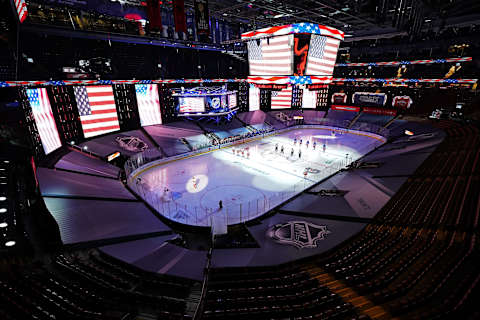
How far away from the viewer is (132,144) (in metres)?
21.5

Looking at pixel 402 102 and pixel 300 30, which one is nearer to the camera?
pixel 300 30

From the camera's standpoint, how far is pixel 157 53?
24.5 meters

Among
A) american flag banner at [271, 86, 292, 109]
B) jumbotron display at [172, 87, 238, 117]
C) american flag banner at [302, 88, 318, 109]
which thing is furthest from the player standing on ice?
american flag banner at [302, 88, 318, 109]

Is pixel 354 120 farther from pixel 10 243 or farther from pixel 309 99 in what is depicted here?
pixel 10 243

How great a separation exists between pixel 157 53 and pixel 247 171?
1648 centimetres

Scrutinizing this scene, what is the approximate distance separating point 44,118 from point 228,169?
46.6 ft

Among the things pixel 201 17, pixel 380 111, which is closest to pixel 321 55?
pixel 201 17

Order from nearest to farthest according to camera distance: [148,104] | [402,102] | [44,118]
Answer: [44,118] < [148,104] < [402,102]

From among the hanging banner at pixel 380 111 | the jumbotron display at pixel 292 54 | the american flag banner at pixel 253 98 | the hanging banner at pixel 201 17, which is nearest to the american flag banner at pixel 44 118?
the hanging banner at pixel 201 17

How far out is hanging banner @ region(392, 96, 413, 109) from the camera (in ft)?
99.2

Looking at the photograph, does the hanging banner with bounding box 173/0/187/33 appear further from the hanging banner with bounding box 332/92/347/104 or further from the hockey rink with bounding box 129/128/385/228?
the hanging banner with bounding box 332/92/347/104

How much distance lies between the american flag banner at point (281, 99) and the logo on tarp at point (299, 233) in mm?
28100

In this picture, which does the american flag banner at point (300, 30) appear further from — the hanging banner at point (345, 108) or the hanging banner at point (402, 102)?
the hanging banner at point (345, 108)

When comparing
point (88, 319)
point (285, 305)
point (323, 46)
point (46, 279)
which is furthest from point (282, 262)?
point (323, 46)
